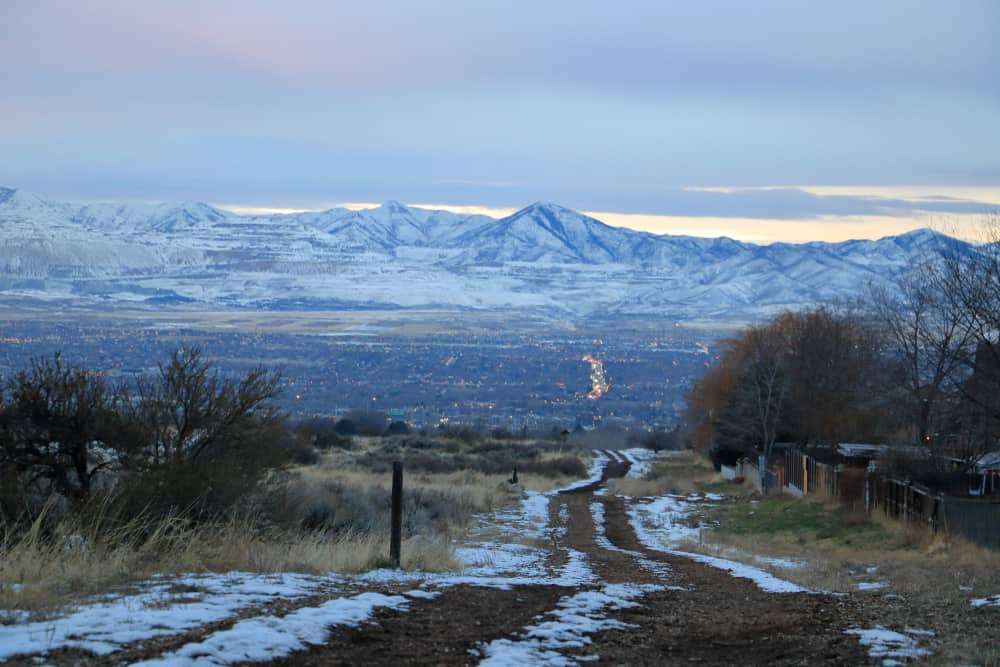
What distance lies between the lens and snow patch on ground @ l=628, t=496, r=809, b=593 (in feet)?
51.2

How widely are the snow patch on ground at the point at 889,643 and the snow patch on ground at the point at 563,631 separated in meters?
2.08

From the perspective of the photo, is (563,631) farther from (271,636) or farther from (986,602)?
(986,602)

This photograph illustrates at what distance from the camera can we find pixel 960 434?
3766 centimetres

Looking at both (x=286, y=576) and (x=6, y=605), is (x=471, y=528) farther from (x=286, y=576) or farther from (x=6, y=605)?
(x=6, y=605)

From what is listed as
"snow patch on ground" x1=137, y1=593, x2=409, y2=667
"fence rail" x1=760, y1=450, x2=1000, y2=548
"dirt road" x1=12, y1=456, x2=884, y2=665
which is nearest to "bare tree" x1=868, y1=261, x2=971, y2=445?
"fence rail" x1=760, y1=450, x2=1000, y2=548

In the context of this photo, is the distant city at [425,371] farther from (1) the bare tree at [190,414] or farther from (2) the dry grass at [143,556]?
(2) the dry grass at [143,556]

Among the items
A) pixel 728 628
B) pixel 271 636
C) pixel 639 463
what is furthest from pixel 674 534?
pixel 639 463

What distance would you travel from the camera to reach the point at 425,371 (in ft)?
523

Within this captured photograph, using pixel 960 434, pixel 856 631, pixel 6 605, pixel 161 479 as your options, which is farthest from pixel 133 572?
pixel 960 434

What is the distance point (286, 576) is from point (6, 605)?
316 centimetres

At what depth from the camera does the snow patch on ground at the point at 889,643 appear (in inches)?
350

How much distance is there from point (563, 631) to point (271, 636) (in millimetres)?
2656

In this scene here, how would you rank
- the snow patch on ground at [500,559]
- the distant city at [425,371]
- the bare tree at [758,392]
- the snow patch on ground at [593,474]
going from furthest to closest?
the distant city at [425,371]
the bare tree at [758,392]
the snow patch on ground at [593,474]
the snow patch on ground at [500,559]

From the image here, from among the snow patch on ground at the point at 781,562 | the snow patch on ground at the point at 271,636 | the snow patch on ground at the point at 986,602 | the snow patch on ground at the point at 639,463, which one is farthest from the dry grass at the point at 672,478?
the snow patch on ground at the point at 271,636
